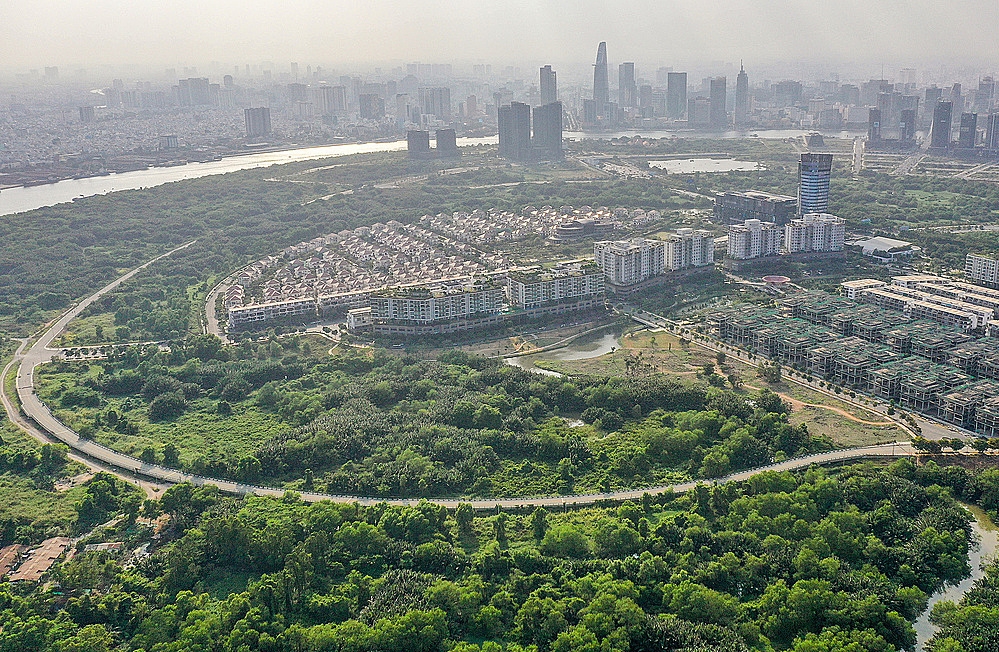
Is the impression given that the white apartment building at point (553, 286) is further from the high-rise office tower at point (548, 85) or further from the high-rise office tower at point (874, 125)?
the high-rise office tower at point (548, 85)

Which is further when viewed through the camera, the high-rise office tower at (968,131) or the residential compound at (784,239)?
the high-rise office tower at (968,131)

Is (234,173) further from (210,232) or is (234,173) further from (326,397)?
(326,397)

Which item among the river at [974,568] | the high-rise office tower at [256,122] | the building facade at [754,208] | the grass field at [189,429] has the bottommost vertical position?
the river at [974,568]

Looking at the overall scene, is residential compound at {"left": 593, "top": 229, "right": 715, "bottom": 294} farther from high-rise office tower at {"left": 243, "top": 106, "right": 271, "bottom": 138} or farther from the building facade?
high-rise office tower at {"left": 243, "top": 106, "right": 271, "bottom": 138}

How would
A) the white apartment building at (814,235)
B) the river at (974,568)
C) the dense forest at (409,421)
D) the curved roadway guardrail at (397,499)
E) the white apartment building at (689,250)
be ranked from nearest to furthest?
the river at (974,568) → the curved roadway guardrail at (397,499) → the dense forest at (409,421) → the white apartment building at (689,250) → the white apartment building at (814,235)

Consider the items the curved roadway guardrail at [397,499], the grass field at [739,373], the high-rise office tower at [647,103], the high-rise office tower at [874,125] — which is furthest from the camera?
the high-rise office tower at [647,103]

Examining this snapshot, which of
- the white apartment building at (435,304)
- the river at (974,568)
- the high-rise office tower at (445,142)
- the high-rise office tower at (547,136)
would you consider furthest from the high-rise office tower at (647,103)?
the river at (974,568)

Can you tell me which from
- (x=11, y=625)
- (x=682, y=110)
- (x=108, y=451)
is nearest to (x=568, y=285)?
(x=108, y=451)
